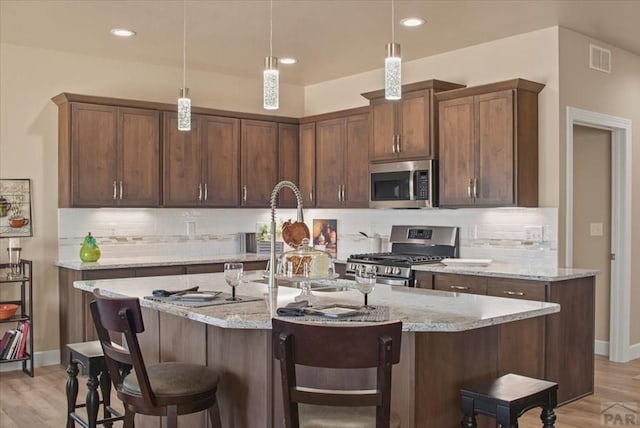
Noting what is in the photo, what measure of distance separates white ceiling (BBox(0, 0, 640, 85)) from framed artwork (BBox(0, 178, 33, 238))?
1.23 metres

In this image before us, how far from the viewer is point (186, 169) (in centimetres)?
631

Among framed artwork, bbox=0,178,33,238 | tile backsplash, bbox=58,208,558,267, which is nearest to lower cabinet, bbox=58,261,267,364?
tile backsplash, bbox=58,208,558,267

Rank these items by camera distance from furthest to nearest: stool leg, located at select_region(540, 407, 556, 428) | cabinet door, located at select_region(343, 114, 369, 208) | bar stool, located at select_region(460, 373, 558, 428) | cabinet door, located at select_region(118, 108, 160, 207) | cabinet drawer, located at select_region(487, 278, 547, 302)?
1. cabinet door, located at select_region(343, 114, 369, 208)
2. cabinet door, located at select_region(118, 108, 160, 207)
3. cabinet drawer, located at select_region(487, 278, 547, 302)
4. stool leg, located at select_region(540, 407, 556, 428)
5. bar stool, located at select_region(460, 373, 558, 428)

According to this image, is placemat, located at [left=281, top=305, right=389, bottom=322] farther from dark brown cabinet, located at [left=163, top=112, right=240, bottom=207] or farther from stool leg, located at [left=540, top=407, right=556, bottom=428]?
dark brown cabinet, located at [left=163, top=112, right=240, bottom=207]

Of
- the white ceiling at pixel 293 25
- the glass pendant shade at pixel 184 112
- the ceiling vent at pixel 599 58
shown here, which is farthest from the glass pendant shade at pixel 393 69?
the ceiling vent at pixel 599 58

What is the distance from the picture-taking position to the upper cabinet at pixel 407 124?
5582 mm

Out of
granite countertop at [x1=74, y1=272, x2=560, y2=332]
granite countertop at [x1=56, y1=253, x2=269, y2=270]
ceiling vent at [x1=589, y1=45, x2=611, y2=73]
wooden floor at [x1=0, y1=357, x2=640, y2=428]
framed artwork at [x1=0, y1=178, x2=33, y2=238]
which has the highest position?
ceiling vent at [x1=589, y1=45, x2=611, y2=73]

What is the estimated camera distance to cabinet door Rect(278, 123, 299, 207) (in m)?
6.99

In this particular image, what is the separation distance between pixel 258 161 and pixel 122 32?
6.59ft

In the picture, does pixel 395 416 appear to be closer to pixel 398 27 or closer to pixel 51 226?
pixel 398 27

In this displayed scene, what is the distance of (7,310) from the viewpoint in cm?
540

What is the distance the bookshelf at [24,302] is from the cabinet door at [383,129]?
10.3 ft

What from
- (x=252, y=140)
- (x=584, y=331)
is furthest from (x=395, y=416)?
(x=252, y=140)

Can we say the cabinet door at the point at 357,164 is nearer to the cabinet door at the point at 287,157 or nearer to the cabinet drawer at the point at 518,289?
the cabinet door at the point at 287,157
